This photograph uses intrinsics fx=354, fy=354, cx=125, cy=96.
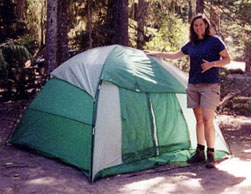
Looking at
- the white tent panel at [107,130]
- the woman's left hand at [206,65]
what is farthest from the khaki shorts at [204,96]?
the white tent panel at [107,130]

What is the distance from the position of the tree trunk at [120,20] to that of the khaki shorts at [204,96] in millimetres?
3598

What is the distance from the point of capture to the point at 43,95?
19.4ft

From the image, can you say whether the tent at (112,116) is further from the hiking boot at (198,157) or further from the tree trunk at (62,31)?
the tree trunk at (62,31)

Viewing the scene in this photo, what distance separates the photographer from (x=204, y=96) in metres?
4.94

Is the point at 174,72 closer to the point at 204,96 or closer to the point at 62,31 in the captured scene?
the point at 204,96

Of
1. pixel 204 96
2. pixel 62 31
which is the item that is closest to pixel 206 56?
pixel 204 96

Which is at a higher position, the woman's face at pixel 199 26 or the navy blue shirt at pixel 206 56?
the woman's face at pixel 199 26

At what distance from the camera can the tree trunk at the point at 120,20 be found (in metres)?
8.16

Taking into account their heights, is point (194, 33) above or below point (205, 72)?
above

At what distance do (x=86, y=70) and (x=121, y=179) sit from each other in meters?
1.73

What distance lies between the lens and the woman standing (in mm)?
4895

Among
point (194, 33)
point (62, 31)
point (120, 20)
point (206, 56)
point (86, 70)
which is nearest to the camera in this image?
point (206, 56)

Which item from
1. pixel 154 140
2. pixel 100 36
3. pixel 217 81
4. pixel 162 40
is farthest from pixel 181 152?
pixel 100 36

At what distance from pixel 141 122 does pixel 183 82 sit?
3.56 feet
